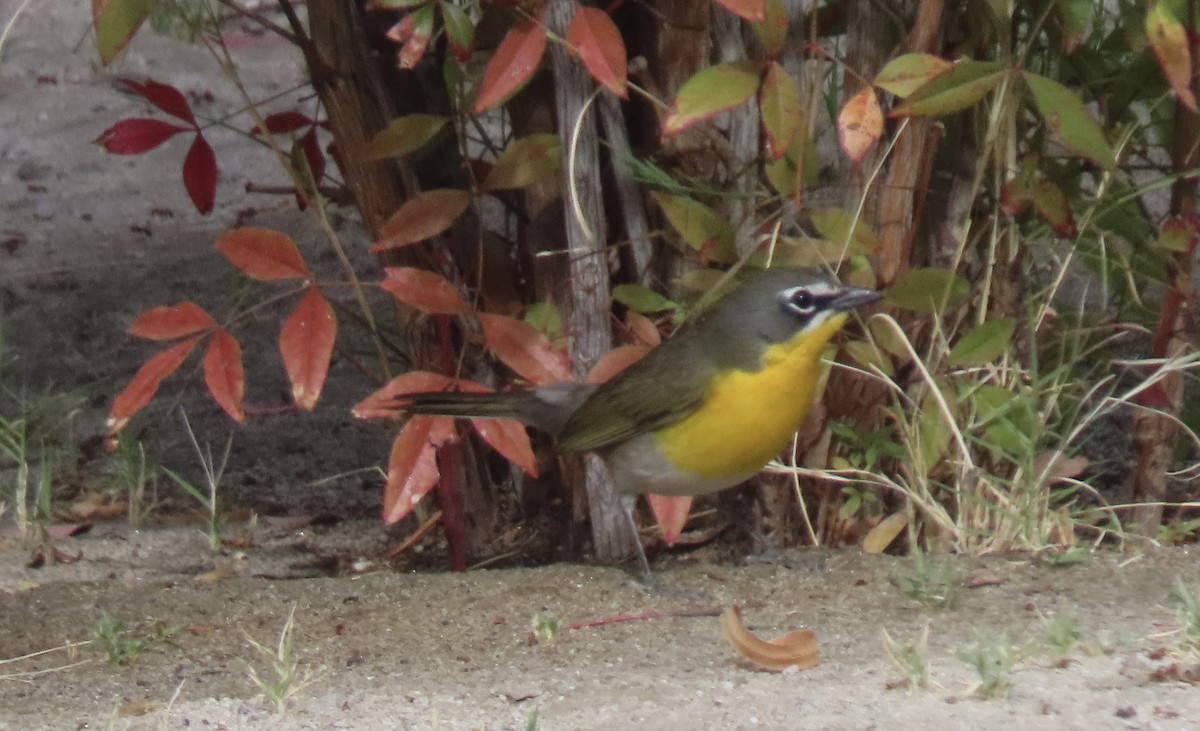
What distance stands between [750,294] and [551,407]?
669 mm

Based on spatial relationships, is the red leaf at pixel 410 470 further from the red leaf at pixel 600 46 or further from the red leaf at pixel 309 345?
the red leaf at pixel 600 46

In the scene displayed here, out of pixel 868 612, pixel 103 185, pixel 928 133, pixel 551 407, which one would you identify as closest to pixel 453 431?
pixel 551 407

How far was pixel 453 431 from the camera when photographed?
365 centimetres

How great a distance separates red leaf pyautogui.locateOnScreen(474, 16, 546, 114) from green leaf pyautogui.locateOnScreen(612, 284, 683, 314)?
803mm

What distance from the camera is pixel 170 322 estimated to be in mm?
3344

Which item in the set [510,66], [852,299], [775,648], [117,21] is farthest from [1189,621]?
[117,21]

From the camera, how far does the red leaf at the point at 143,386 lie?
3.35 metres

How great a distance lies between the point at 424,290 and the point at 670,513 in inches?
37.1

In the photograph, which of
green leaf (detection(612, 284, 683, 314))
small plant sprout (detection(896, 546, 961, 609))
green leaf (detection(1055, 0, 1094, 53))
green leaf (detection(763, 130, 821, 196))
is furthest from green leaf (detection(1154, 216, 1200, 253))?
green leaf (detection(612, 284, 683, 314))

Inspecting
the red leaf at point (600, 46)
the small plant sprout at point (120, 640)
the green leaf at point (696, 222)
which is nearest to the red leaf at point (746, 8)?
the red leaf at point (600, 46)

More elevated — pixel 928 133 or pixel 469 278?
pixel 928 133

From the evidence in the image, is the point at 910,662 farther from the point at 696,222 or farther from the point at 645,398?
the point at 696,222

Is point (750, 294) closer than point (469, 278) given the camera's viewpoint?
Yes

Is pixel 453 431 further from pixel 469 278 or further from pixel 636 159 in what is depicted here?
pixel 636 159
